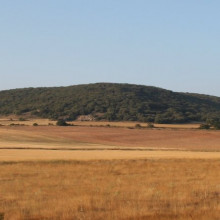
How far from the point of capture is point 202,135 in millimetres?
74750

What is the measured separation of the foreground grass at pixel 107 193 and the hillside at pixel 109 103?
8654 cm

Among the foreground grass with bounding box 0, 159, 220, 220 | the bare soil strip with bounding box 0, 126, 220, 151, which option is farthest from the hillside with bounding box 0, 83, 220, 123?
the foreground grass with bounding box 0, 159, 220, 220

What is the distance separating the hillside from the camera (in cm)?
12681

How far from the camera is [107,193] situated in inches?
666

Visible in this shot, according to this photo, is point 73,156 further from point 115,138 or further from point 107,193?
point 115,138

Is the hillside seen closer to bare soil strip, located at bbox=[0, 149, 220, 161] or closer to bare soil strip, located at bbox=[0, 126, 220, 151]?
bare soil strip, located at bbox=[0, 126, 220, 151]

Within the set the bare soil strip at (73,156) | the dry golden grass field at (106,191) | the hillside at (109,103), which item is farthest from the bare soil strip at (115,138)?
the hillside at (109,103)

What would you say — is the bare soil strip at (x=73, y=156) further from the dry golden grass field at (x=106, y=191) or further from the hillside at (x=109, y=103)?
the hillside at (x=109, y=103)

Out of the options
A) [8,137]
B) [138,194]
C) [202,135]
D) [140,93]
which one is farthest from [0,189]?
[140,93]

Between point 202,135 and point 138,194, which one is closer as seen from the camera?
point 138,194

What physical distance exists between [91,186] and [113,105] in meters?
125

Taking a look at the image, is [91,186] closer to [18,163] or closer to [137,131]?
[18,163]

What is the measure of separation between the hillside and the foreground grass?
86.5 metres

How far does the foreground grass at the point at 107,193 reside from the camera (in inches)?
510
